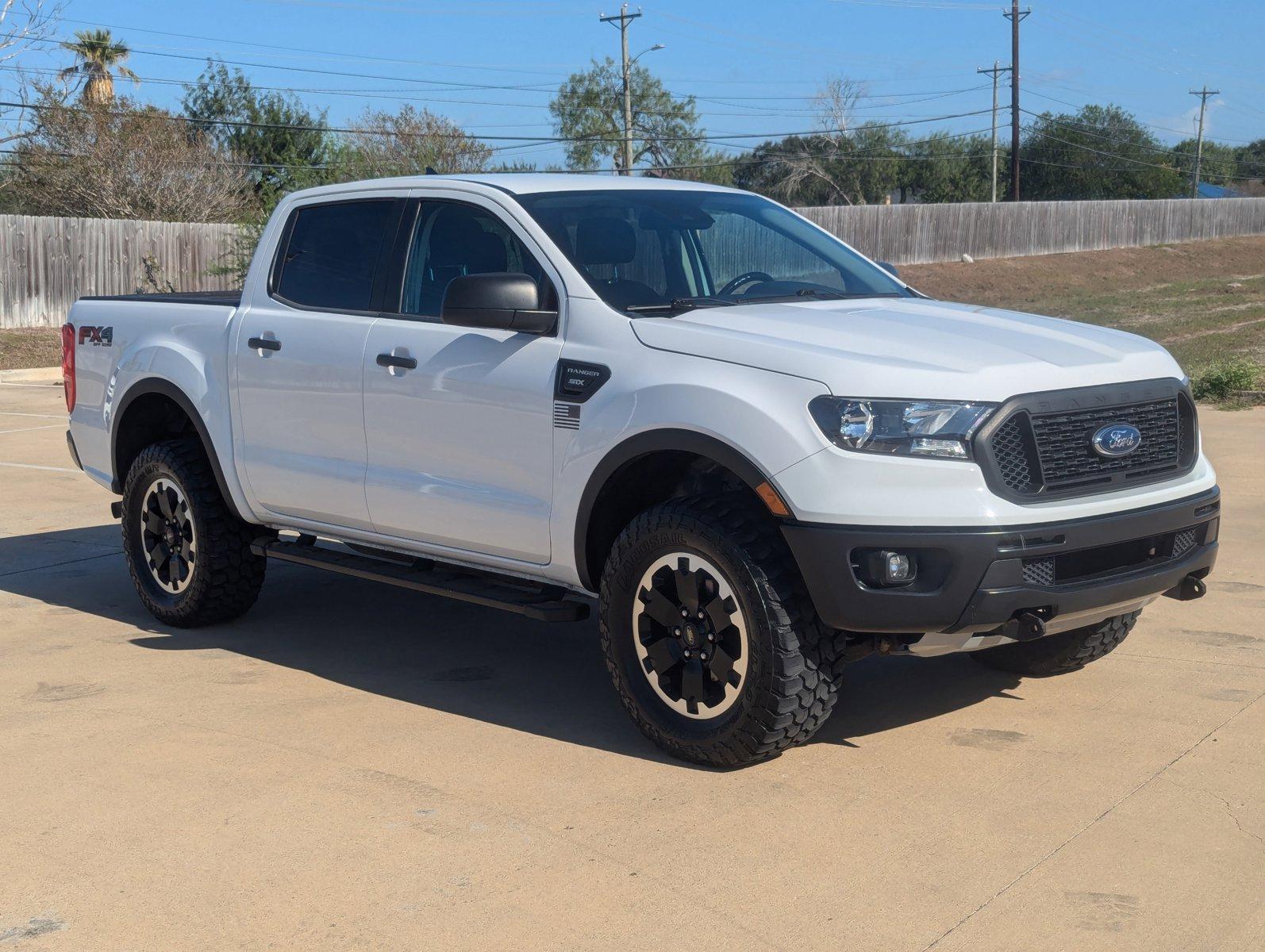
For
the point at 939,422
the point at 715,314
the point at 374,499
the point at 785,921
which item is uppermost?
the point at 715,314

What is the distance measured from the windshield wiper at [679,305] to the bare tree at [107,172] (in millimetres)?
33799

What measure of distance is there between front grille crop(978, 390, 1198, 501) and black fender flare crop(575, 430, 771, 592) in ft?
2.38

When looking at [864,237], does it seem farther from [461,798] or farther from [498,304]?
[461,798]

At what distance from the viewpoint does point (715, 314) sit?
5.15m

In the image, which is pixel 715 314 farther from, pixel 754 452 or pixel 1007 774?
pixel 1007 774

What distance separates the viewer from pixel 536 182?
5.94m

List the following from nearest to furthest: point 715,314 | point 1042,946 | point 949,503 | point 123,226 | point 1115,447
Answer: point 1042,946 → point 949,503 → point 1115,447 → point 715,314 → point 123,226

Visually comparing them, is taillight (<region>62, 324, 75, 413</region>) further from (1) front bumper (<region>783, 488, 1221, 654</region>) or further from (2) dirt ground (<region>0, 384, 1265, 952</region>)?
(1) front bumper (<region>783, 488, 1221, 654</region>)

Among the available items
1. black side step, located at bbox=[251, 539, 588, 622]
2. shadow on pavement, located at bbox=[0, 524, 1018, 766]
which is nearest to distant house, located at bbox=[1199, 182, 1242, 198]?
shadow on pavement, located at bbox=[0, 524, 1018, 766]

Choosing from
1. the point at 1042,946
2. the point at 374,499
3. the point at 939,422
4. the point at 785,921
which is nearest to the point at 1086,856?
the point at 1042,946

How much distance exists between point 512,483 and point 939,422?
1.67 m

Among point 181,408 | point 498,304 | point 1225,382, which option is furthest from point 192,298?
point 1225,382

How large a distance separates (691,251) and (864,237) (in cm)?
4392

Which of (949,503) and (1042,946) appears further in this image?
(949,503)
